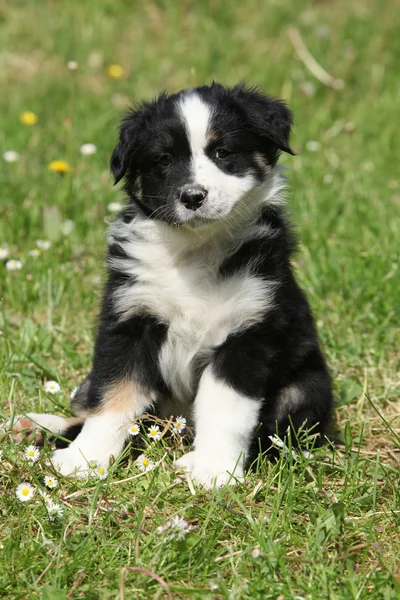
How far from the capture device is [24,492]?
2850mm

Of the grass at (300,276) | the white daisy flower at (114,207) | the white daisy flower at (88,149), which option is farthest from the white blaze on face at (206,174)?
the white daisy flower at (88,149)

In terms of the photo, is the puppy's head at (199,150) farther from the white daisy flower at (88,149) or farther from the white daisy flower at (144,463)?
the white daisy flower at (88,149)

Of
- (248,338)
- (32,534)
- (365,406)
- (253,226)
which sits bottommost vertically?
(365,406)

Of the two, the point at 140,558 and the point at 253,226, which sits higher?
the point at 253,226

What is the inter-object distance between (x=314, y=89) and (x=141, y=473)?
491cm

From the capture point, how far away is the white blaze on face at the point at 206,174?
3141 mm

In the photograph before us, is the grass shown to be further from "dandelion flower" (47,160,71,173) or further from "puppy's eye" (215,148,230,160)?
"puppy's eye" (215,148,230,160)

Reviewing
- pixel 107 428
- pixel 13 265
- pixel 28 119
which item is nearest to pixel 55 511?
pixel 107 428

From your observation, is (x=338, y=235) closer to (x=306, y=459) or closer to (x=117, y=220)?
(x=117, y=220)

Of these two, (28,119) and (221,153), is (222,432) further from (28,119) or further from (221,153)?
(28,119)

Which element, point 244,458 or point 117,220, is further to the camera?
point 117,220

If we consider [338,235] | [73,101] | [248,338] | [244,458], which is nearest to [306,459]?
[244,458]

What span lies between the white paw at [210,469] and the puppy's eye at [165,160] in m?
1.13

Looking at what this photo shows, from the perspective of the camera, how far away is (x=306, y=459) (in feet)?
10.0
